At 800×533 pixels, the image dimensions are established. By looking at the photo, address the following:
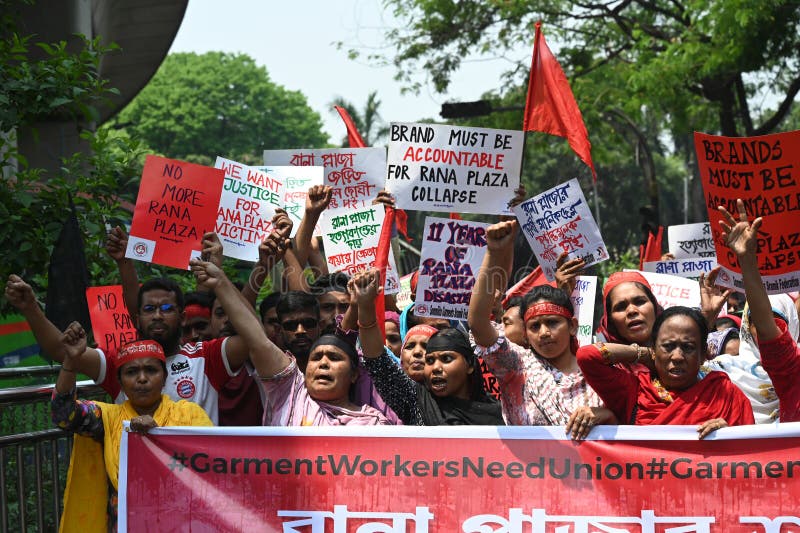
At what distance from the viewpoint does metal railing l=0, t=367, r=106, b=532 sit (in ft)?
16.4

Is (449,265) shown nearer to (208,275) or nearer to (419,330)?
(419,330)

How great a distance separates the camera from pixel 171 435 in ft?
14.7

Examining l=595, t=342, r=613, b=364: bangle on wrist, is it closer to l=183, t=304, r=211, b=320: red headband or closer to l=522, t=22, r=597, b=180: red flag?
l=183, t=304, r=211, b=320: red headband

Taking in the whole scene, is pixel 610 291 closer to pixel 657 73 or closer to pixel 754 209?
pixel 754 209

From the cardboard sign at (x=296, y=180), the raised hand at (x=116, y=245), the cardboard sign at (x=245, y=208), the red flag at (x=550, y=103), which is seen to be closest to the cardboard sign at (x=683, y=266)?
the red flag at (x=550, y=103)

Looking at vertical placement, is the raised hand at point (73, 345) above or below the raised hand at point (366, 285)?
below

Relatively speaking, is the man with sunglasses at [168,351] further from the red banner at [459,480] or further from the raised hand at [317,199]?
the raised hand at [317,199]

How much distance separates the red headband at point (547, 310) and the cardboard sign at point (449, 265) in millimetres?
1490

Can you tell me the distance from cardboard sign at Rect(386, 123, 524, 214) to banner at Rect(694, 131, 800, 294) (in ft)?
5.20

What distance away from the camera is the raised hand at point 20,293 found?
4691mm

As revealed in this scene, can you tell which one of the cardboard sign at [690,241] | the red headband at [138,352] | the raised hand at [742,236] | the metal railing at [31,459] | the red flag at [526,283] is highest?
the cardboard sign at [690,241]

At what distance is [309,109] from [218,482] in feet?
233

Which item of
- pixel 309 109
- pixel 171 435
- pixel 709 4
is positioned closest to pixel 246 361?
pixel 171 435

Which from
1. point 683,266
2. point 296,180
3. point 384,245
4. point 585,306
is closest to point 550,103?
point 585,306
